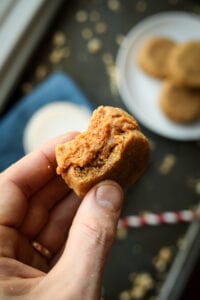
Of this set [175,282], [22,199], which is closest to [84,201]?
[22,199]

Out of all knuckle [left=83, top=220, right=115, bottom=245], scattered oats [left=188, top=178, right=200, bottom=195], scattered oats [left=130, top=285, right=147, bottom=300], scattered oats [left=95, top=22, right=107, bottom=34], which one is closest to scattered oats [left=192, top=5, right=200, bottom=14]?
scattered oats [left=95, top=22, right=107, bottom=34]

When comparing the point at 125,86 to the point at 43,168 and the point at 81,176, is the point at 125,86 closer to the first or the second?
the point at 43,168

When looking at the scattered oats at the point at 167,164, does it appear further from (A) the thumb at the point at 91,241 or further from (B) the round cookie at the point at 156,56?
(A) the thumb at the point at 91,241

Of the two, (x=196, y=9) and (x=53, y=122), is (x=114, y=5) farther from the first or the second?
(x=53, y=122)

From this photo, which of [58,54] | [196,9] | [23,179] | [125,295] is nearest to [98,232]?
[23,179]

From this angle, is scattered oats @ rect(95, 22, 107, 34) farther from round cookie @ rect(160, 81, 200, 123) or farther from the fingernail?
the fingernail
